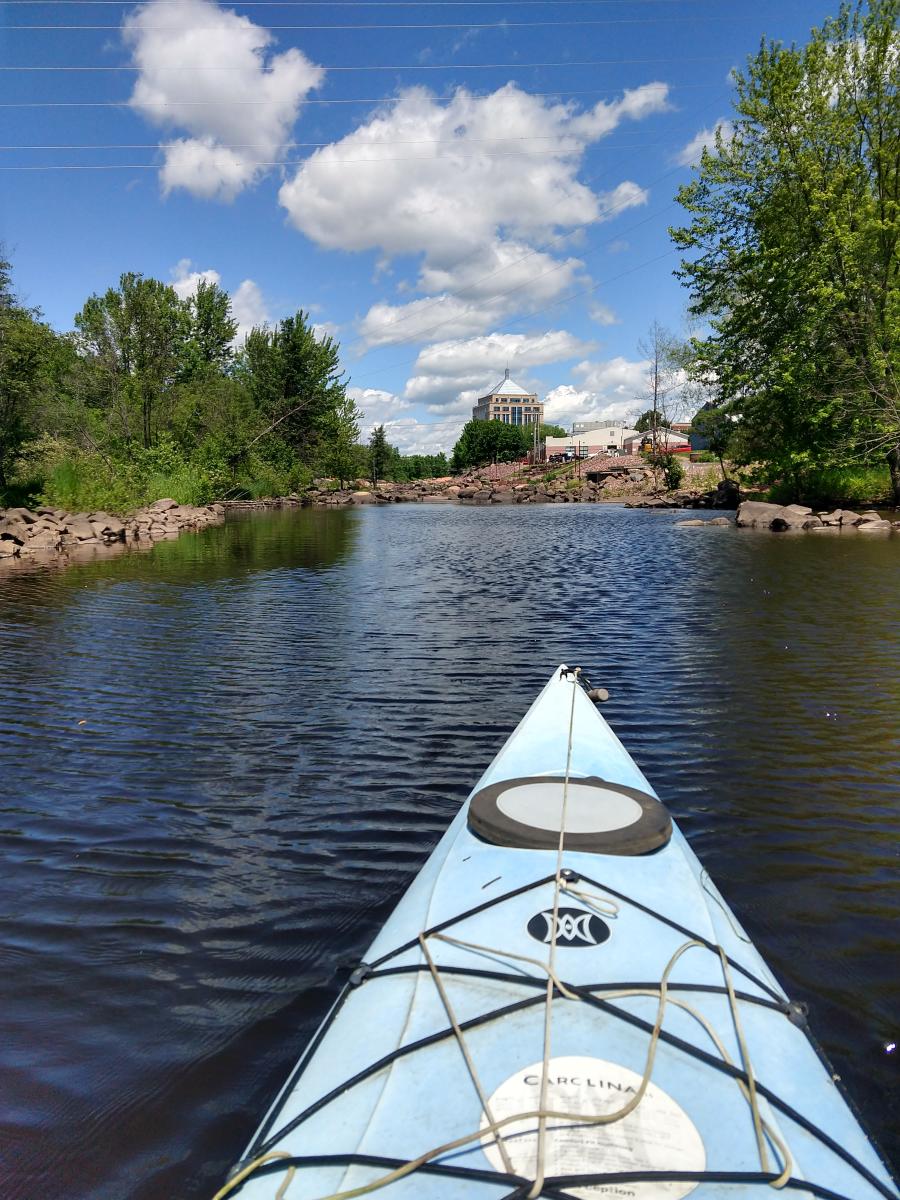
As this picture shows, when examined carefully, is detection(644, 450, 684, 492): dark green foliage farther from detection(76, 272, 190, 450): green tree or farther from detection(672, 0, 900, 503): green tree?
detection(76, 272, 190, 450): green tree

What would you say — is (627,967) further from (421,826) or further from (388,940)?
(421,826)

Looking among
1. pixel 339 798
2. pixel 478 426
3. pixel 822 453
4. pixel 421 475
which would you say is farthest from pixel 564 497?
pixel 421 475

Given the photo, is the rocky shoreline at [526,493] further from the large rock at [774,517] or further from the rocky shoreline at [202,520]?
→ the large rock at [774,517]

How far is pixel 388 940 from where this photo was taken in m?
2.89

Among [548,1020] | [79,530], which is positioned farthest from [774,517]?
[548,1020]

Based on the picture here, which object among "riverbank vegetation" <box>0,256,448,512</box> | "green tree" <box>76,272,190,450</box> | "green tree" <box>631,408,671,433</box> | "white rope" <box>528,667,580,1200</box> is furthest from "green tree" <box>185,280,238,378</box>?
"white rope" <box>528,667,580,1200</box>

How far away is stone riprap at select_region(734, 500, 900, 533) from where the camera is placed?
26.1 m

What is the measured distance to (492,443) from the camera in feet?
373

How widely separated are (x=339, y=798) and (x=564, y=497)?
2469 inches

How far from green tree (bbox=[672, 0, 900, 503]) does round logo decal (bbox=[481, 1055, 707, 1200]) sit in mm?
28467

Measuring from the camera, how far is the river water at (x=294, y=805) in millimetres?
2969

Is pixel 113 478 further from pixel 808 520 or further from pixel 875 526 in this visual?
pixel 875 526

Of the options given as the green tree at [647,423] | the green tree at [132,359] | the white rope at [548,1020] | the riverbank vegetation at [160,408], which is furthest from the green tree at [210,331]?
the white rope at [548,1020]

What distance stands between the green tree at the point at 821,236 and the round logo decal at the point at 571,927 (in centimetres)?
2778
